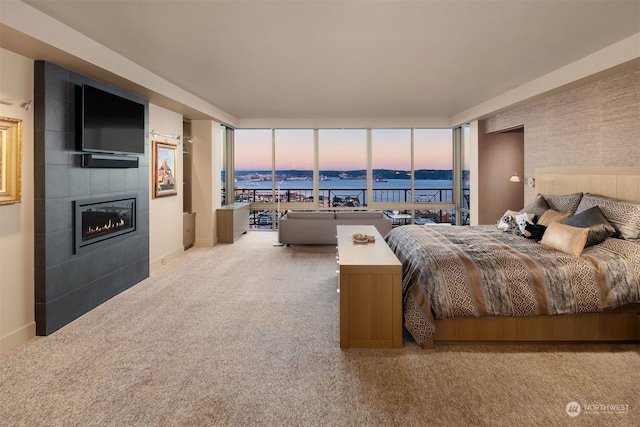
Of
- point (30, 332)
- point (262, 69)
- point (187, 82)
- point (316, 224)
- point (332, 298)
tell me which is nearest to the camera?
point (30, 332)

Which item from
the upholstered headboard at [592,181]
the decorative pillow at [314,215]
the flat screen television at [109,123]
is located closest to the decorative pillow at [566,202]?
the upholstered headboard at [592,181]

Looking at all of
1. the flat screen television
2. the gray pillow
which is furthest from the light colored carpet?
the gray pillow

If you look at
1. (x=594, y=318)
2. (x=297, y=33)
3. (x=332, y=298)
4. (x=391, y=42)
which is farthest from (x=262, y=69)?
(x=594, y=318)

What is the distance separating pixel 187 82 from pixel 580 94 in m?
5.05

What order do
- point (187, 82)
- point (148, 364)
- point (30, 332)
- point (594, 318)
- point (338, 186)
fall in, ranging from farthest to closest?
point (338, 186), point (187, 82), point (30, 332), point (594, 318), point (148, 364)

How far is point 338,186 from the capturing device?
9.36 meters

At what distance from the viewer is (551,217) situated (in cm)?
414

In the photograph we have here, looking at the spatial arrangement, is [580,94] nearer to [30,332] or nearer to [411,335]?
[411,335]

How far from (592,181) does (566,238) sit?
163 cm

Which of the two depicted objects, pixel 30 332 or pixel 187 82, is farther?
pixel 187 82

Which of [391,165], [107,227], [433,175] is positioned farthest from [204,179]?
[433,175]

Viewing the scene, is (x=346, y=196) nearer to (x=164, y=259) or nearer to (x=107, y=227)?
(x=164, y=259)

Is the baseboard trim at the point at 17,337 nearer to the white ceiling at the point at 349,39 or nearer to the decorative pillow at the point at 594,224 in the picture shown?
the white ceiling at the point at 349,39

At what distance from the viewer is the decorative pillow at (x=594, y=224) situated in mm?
3330
